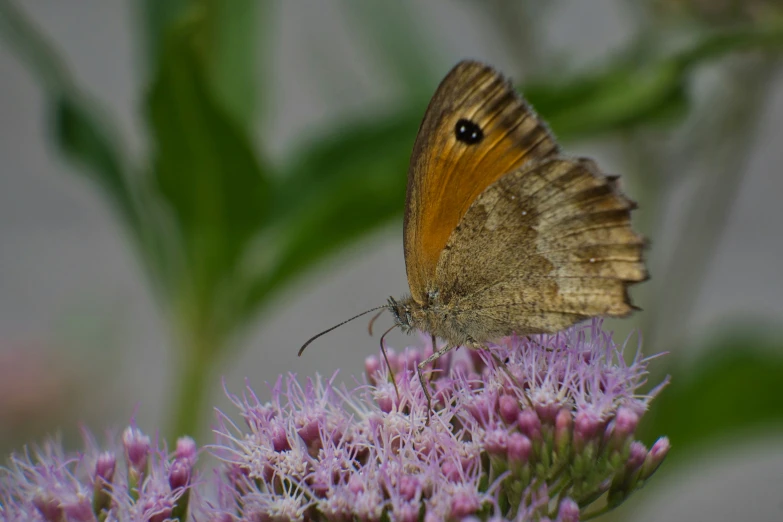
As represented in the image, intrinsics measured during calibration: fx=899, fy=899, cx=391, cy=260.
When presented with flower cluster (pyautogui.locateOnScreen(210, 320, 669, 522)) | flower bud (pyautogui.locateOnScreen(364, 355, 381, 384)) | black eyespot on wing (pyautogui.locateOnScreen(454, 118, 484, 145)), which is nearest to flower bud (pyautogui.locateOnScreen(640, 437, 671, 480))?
flower cluster (pyautogui.locateOnScreen(210, 320, 669, 522))

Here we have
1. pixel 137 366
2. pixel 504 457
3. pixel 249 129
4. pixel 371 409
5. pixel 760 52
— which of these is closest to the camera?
pixel 504 457

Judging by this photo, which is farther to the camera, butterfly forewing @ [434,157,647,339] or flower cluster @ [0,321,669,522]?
butterfly forewing @ [434,157,647,339]

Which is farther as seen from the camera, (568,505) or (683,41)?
(683,41)

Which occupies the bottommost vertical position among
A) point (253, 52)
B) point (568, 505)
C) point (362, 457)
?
point (568, 505)

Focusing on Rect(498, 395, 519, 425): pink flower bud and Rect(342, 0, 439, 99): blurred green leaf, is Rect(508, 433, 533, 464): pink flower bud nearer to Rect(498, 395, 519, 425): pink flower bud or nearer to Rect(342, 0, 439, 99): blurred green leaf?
Rect(498, 395, 519, 425): pink flower bud

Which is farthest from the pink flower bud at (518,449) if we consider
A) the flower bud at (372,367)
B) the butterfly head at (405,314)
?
the butterfly head at (405,314)

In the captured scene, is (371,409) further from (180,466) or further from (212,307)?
(212,307)

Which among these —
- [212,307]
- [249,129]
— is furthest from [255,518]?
[249,129]
